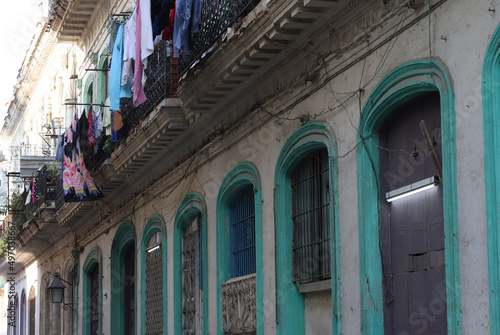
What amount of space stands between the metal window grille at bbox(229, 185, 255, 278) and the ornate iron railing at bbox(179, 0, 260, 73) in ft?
5.86

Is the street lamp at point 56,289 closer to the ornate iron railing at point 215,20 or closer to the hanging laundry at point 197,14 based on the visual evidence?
the ornate iron railing at point 215,20

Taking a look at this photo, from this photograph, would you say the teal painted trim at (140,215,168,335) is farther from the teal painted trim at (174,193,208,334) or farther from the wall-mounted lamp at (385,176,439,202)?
the wall-mounted lamp at (385,176,439,202)

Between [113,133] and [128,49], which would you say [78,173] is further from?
[128,49]

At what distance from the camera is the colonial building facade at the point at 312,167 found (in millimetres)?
6863

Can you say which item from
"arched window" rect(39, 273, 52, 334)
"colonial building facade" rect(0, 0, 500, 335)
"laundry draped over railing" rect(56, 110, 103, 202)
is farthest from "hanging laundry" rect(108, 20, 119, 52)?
"arched window" rect(39, 273, 52, 334)

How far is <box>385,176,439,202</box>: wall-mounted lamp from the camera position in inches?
297

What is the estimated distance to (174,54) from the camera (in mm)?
11781

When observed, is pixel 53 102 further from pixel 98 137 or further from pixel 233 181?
pixel 233 181

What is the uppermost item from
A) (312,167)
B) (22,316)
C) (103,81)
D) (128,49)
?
(103,81)

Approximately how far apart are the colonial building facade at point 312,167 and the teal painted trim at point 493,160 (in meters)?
0.01

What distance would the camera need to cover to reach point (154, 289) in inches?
600

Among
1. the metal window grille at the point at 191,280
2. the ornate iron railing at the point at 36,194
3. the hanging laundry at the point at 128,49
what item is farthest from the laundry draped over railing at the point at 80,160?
the ornate iron railing at the point at 36,194

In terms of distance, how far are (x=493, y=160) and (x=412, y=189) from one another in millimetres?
1379

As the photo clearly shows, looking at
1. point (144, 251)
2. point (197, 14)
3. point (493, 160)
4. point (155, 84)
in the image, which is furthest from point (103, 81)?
point (493, 160)
